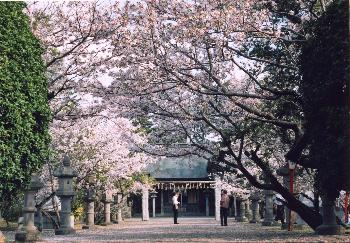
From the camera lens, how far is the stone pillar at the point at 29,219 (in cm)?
1429

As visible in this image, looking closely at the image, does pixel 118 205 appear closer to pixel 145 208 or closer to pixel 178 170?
pixel 145 208

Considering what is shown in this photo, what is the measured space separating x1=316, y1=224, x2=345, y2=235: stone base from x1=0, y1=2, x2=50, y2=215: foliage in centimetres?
772

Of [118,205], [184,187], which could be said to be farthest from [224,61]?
[184,187]

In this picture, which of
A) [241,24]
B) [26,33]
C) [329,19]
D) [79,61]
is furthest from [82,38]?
[329,19]

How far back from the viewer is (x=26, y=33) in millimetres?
13039

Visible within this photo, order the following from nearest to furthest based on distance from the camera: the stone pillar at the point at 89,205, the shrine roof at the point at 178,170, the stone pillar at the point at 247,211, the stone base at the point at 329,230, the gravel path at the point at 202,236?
1. the gravel path at the point at 202,236
2. the stone base at the point at 329,230
3. the stone pillar at the point at 89,205
4. the stone pillar at the point at 247,211
5. the shrine roof at the point at 178,170

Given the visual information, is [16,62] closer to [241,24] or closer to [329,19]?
A: [241,24]

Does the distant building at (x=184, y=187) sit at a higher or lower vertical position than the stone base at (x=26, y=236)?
higher

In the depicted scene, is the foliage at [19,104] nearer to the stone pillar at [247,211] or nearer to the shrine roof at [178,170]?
the stone pillar at [247,211]

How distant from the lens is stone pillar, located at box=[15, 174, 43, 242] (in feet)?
46.9

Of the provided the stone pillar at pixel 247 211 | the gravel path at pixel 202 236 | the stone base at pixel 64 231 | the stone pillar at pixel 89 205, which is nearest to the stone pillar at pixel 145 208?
the stone pillar at pixel 247 211

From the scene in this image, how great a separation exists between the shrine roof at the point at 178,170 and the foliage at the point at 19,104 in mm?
33468

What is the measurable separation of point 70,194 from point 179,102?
5213 mm

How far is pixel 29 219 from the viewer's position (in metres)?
14.7
